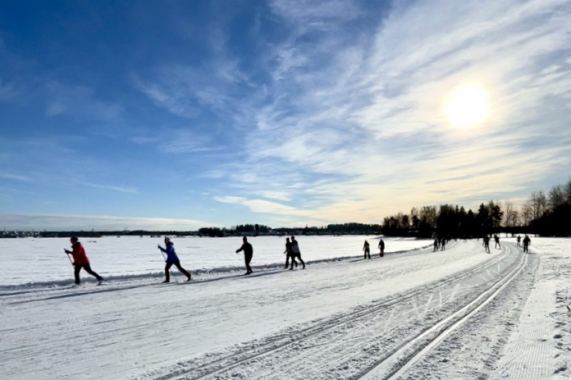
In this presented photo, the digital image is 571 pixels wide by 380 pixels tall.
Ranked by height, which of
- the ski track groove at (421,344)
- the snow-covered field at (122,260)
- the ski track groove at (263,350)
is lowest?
the ski track groove at (421,344)

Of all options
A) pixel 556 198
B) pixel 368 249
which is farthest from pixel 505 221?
pixel 368 249

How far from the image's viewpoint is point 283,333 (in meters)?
6.81

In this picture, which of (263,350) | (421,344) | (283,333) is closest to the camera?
(263,350)

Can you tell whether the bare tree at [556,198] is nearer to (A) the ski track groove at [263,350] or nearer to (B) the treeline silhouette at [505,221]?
(B) the treeline silhouette at [505,221]

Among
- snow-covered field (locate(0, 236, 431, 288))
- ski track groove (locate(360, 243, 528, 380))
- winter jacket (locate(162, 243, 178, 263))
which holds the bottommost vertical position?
ski track groove (locate(360, 243, 528, 380))

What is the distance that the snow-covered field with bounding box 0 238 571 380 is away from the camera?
5055 mm

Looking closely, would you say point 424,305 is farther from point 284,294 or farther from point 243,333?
point 243,333

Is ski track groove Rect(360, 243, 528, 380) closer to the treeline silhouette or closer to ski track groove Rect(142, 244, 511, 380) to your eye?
ski track groove Rect(142, 244, 511, 380)

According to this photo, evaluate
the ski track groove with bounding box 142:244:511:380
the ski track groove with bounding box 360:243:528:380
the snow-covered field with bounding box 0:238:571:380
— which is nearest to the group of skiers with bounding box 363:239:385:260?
the snow-covered field with bounding box 0:238:571:380

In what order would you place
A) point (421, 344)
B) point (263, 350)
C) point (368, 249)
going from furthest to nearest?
point (368, 249) → point (421, 344) → point (263, 350)

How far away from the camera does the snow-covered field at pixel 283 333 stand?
16.6 ft

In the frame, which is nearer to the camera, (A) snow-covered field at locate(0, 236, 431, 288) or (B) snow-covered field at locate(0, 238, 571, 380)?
(B) snow-covered field at locate(0, 238, 571, 380)

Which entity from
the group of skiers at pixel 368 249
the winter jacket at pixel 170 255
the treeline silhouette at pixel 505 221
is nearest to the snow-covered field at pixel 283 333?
the winter jacket at pixel 170 255

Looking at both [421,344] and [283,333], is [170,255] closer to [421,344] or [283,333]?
[283,333]
